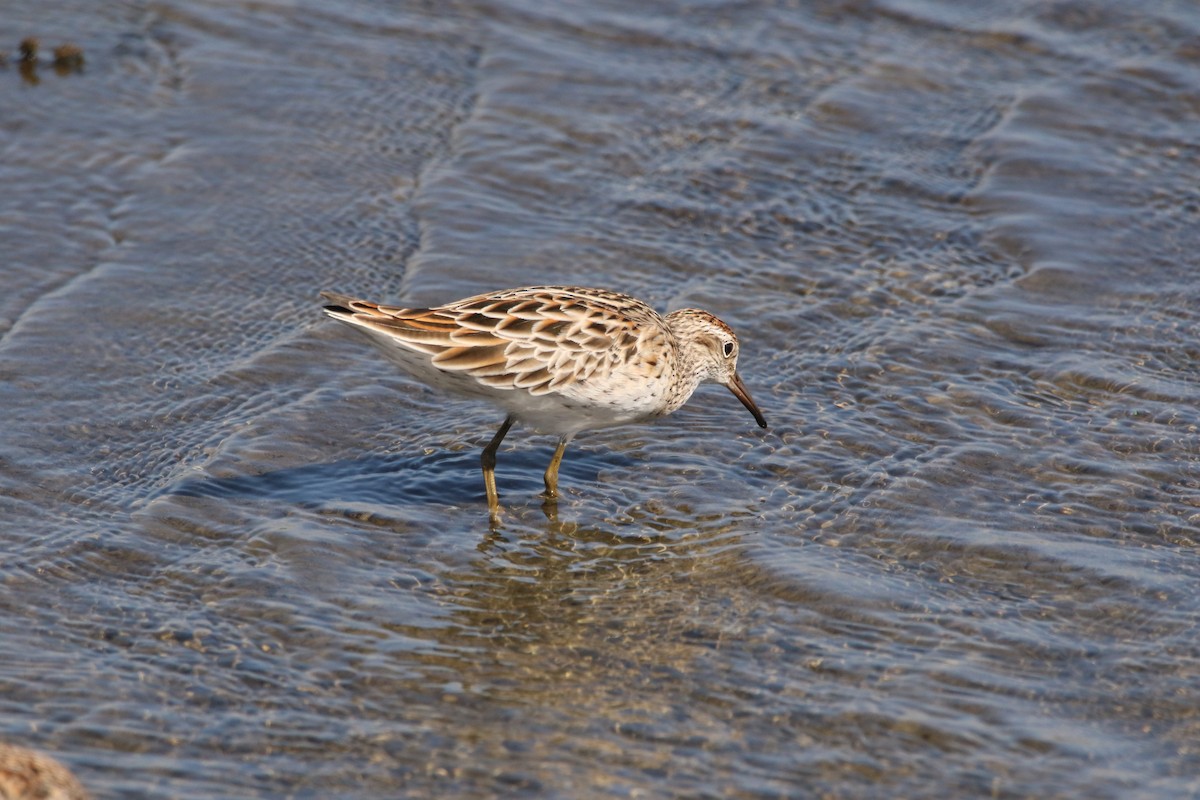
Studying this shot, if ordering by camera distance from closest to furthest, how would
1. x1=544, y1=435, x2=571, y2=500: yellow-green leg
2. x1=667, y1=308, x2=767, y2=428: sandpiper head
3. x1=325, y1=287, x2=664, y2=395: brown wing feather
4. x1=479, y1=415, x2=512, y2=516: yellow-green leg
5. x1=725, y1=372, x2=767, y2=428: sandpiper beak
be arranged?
x1=325, y1=287, x2=664, y2=395: brown wing feather < x1=479, y1=415, x2=512, y2=516: yellow-green leg < x1=544, y1=435, x2=571, y2=500: yellow-green leg < x1=667, y1=308, x2=767, y2=428: sandpiper head < x1=725, y1=372, x2=767, y2=428: sandpiper beak

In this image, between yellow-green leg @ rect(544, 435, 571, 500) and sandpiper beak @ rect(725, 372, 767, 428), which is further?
sandpiper beak @ rect(725, 372, 767, 428)

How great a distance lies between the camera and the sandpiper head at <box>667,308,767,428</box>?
9.58 metres

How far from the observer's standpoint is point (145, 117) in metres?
13.4

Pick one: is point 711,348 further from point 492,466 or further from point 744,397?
point 492,466

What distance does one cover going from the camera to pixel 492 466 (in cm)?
920


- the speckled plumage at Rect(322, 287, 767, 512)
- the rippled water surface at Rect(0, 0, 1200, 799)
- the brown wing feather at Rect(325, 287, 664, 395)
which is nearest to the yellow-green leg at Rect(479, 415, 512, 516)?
the speckled plumage at Rect(322, 287, 767, 512)

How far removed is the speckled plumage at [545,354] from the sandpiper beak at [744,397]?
0.39m

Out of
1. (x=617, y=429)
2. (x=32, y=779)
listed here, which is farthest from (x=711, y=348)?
(x=32, y=779)

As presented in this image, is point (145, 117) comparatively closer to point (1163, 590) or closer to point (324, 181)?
point (324, 181)

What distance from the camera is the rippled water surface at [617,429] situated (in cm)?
697

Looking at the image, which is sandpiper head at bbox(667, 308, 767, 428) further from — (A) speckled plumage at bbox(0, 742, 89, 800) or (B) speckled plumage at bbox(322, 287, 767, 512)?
(A) speckled plumage at bbox(0, 742, 89, 800)

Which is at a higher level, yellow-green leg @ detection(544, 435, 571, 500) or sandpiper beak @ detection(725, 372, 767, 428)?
sandpiper beak @ detection(725, 372, 767, 428)

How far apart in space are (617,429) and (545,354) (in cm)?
144

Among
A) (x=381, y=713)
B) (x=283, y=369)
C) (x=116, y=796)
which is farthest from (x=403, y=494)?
(x=116, y=796)
